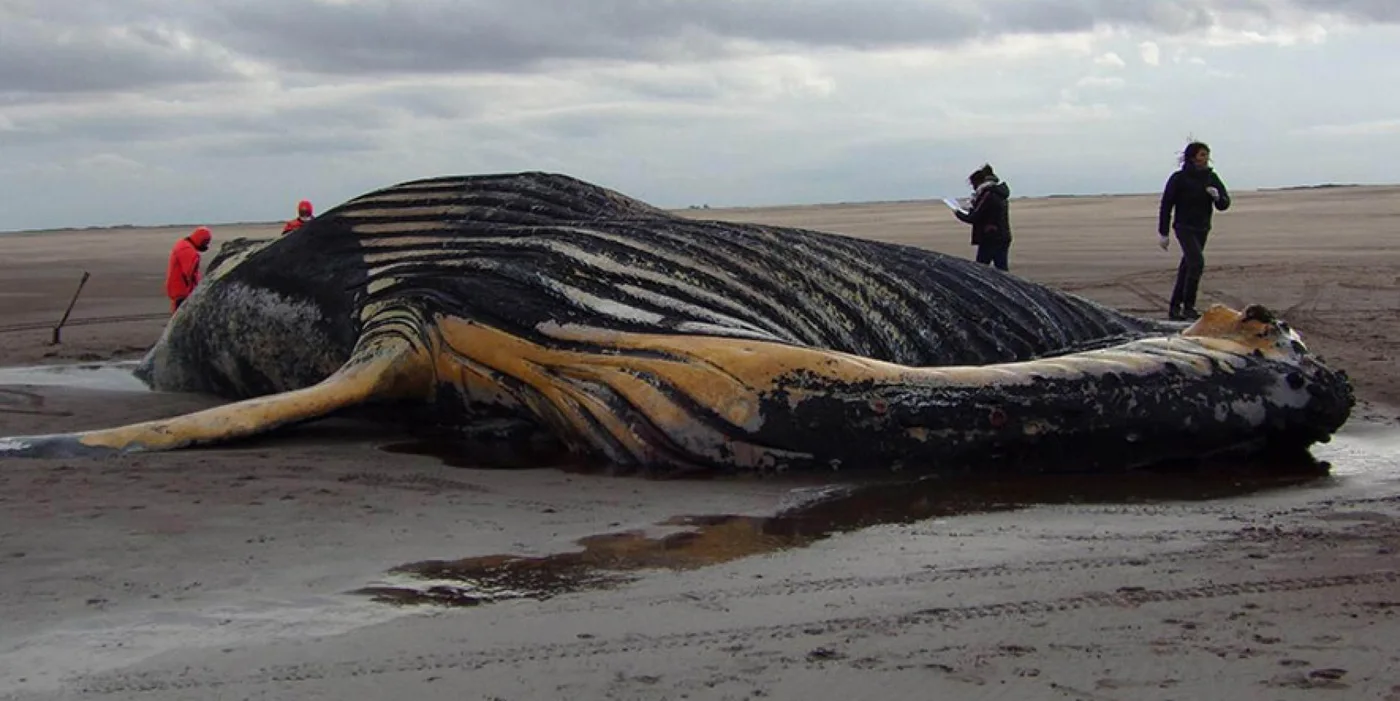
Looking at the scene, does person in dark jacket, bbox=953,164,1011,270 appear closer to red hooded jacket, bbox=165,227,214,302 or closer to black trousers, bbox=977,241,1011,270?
black trousers, bbox=977,241,1011,270

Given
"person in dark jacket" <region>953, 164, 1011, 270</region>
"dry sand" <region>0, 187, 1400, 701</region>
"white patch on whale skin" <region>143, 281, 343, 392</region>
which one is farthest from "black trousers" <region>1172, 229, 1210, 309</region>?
"white patch on whale skin" <region>143, 281, 343, 392</region>

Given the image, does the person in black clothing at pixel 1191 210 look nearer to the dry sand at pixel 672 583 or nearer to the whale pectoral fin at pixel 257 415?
the dry sand at pixel 672 583

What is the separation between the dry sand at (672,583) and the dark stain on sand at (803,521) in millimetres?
21

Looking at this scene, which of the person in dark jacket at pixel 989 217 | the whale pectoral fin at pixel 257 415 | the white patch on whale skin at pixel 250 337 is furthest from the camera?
the person in dark jacket at pixel 989 217

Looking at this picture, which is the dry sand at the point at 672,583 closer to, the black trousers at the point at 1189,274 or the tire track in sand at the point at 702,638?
the tire track in sand at the point at 702,638

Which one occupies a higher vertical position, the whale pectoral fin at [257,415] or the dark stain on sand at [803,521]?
the whale pectoral fin at [257,415]

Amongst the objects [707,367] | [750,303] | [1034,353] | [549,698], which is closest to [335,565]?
[549,698]

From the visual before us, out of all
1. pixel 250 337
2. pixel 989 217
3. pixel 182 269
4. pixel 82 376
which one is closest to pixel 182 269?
pixel 182 269

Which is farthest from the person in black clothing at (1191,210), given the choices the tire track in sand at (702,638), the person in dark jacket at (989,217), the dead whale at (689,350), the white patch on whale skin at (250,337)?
the tire track in sand at (702,638)

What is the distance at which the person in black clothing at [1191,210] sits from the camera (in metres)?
15.0

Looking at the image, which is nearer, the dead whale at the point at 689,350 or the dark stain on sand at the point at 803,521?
the dark stain on sand at the point at 803,521

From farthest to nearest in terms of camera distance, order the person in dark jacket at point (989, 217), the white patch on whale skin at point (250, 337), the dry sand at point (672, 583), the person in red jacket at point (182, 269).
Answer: the person in dark jacket at point (989, 217), the person in red jacket at point (182, 269), the white patch on whale skin at point (250, 337), the dry sand at point (672, 583)

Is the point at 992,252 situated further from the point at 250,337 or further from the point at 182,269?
the point at 250,337

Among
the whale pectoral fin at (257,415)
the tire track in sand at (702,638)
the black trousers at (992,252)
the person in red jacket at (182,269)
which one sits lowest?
the tire track in sand at (702,638)
